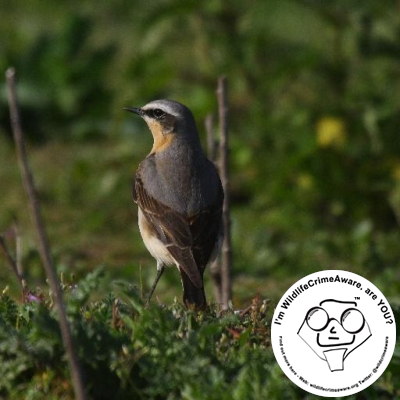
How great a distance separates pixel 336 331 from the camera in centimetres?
479

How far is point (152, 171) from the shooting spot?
6.82m

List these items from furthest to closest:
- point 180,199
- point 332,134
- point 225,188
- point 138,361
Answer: point 332,134
point 225,188
point 180,199
point 138,361

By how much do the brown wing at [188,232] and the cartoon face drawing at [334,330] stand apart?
145 cm

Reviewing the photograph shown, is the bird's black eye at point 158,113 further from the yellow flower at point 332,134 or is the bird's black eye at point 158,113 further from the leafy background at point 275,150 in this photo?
the yellow flower at point 332,134

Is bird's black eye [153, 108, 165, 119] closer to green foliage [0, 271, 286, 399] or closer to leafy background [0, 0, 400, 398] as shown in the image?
A: leafy background [0, 0, 400, 398]

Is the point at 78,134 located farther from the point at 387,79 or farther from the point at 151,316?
the point at 151,316

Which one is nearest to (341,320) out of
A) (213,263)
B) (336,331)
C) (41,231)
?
(336,331)

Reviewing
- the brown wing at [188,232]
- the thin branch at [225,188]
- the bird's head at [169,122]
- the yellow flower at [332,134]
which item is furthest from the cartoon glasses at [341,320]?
the yellow flower at [332,134]

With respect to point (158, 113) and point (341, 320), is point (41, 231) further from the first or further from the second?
point (158, 113)

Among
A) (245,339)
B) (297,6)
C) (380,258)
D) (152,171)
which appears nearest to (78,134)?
(297,6)

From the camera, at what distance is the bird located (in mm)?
6359

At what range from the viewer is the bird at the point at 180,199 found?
6.36 metres

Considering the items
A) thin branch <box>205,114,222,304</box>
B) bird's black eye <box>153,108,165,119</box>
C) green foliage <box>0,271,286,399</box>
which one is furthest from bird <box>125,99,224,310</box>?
green foliage <box>0,271,286,399</box>

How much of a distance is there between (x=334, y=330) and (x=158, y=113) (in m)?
2.72
